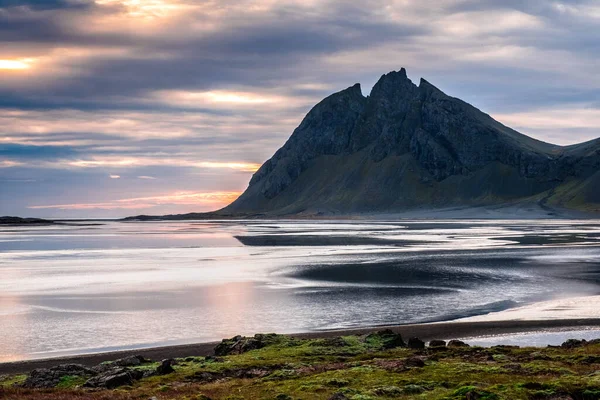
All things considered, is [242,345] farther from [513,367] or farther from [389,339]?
[513,367]

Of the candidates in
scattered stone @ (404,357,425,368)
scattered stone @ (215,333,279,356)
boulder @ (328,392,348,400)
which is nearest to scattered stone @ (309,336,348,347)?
scattered stone @ (215,333,279,356)

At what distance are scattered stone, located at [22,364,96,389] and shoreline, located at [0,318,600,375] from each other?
452 cm

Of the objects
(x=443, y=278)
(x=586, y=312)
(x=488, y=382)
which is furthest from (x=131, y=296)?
(x=488, y=382)

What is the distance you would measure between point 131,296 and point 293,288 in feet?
44.1

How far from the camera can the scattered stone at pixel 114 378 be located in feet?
77.2

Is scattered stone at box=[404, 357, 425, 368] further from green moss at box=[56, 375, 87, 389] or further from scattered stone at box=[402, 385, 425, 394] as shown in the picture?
green moss at box=[56, 375, 87, 389]

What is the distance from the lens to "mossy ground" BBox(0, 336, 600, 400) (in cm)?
2023

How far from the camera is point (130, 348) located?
111ft

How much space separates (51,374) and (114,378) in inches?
119

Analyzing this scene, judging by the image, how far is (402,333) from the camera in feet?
120

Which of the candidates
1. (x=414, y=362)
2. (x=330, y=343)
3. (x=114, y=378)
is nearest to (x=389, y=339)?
(x=330, y=343)

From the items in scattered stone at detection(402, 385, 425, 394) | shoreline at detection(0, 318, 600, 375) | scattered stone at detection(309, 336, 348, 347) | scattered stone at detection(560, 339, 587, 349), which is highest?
scattered stone at detection(402, 385, 425, 394)

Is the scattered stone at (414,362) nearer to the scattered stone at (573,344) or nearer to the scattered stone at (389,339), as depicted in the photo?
the scattered stone at (389,339)

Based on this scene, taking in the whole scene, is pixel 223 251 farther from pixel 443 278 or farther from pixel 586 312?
pixel 586 312
